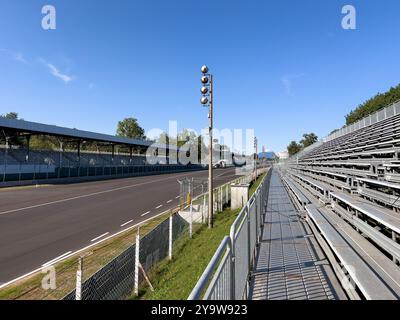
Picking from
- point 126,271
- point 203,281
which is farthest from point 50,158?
point 203,281

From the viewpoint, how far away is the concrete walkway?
4366 mm

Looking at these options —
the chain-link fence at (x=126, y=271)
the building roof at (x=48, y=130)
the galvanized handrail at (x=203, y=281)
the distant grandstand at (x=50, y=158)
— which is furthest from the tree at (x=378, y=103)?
the galvanized handrail at (x=203, y=281)

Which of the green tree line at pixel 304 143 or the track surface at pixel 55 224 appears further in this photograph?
the green tree line at pixel 304 143

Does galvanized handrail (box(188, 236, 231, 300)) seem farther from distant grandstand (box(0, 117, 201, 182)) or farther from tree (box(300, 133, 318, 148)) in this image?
tree (box(300, 133, 318, 148))

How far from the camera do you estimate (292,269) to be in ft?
17.5

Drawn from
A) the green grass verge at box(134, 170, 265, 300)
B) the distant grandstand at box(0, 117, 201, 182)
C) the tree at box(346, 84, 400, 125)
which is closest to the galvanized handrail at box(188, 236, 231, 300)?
the green grass verge at box(134, 170, 265, 300)

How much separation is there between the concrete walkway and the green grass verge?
1739 mm

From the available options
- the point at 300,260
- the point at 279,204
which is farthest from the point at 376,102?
the point at 300,260

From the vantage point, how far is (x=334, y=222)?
750cm

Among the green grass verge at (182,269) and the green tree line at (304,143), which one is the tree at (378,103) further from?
the green grass verge at (182,269)

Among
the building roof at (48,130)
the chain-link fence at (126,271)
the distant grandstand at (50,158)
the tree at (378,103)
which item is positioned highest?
the tree at (378,103)

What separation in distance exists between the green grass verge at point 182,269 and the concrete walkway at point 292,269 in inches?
68.5

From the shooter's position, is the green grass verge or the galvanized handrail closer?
the galvanized handrail

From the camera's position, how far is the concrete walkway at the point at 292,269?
4.37m
